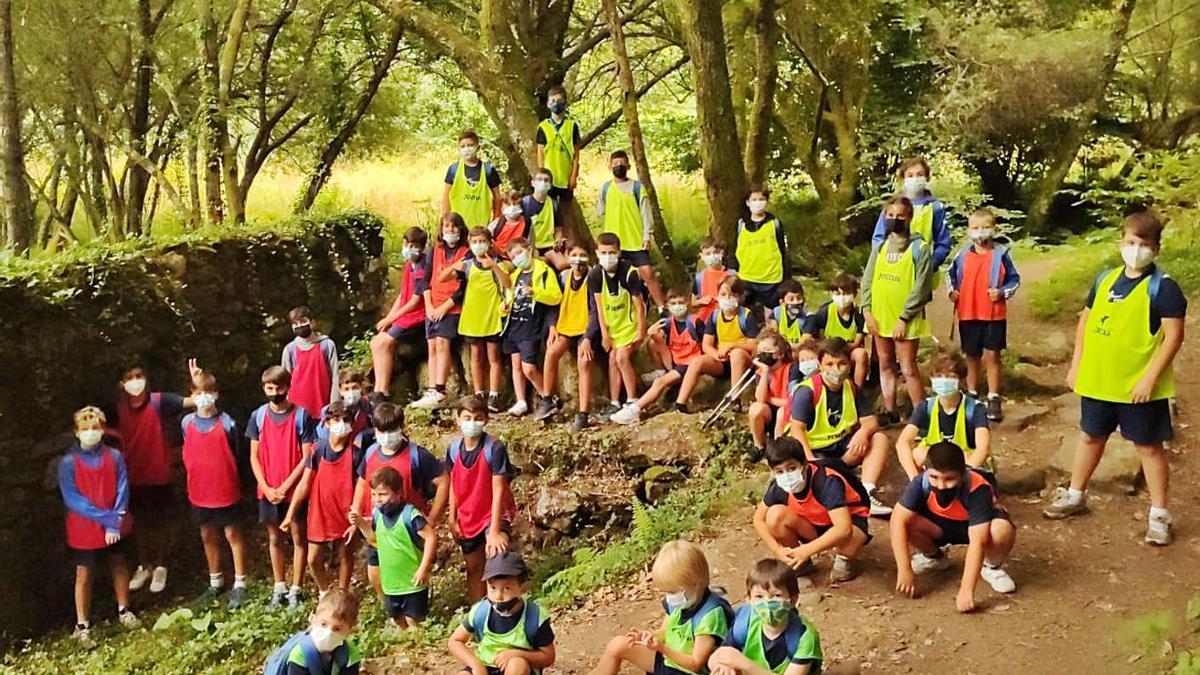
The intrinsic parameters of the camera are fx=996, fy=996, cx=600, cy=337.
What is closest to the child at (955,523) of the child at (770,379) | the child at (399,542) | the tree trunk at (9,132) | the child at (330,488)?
the child at (770,379)

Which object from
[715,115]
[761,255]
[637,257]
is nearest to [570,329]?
[637,257]

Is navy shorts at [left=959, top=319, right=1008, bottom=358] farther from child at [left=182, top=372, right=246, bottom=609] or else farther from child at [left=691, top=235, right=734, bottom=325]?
child at [left=182, top=372, right=246, bottom=609]

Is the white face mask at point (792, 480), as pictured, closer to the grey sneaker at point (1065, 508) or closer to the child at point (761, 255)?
the grey sneaker at point (1065, 508)

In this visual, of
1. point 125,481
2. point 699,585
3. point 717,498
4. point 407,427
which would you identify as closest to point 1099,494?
point 717,498

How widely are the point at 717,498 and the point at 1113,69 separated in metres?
8.68

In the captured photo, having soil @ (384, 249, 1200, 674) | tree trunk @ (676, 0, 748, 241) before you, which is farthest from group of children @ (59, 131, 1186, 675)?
tree trunk @ (676, 0, 748, 241)

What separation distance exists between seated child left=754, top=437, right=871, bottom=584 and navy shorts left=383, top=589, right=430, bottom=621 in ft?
7.96

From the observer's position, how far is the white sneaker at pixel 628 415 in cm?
893

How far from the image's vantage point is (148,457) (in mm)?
8500

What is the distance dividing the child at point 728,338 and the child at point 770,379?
24.9 inches

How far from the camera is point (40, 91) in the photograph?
48.8ft

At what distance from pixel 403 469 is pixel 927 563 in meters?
3.55

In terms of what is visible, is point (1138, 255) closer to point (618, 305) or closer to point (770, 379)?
point (770, 379)

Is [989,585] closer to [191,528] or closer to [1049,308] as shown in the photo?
[1049,308]
